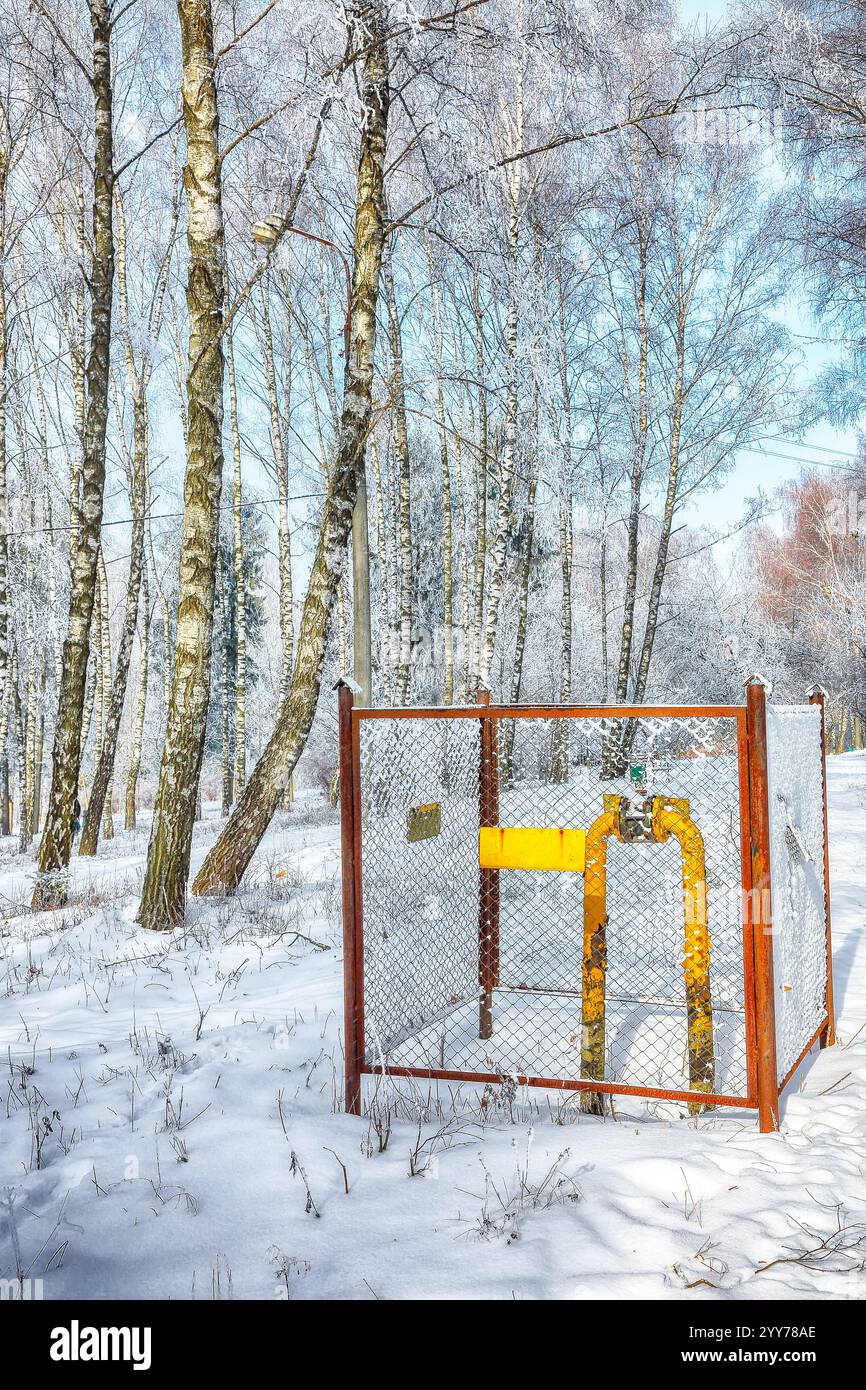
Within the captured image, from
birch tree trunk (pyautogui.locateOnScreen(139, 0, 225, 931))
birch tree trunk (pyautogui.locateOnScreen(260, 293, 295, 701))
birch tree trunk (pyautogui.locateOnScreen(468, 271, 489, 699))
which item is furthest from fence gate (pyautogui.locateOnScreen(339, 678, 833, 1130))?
birch tree trunk (pyautogui.locateOnScreen(260, 293, 295, 701))

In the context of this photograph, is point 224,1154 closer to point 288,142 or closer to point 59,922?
point 59,922

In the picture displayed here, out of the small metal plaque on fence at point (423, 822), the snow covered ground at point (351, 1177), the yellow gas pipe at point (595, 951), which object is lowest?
the snow covered ground at point (351, 1177)

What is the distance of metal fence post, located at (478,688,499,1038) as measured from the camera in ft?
14.9

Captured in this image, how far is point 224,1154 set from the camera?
3.03m

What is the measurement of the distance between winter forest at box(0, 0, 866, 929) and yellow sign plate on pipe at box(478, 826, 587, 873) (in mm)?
2910

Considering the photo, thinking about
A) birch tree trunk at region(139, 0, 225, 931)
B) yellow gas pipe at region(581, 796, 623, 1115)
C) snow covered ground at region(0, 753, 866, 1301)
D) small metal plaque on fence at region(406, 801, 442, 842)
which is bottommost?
snow covered ground at region(0, 753, 866, 1301)

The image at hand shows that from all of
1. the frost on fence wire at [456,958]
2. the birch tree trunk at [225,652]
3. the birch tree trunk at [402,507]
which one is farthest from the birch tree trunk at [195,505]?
the birch tree trunk at [225,652]

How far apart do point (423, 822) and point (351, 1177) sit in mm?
1521

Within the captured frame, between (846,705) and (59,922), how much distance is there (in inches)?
1555

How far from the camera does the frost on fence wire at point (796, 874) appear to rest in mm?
3465

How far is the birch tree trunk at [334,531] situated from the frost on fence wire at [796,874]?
4143 mm

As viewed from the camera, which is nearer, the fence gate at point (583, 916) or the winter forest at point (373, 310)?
the fence gate at point (583, 916)

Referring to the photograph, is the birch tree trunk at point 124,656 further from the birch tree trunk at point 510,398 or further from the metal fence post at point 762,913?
the metal fence post at point 762,913

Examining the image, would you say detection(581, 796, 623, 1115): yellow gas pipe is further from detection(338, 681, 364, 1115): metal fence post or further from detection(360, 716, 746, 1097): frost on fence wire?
detection(338, 681, 364, 1115): metal fence post
